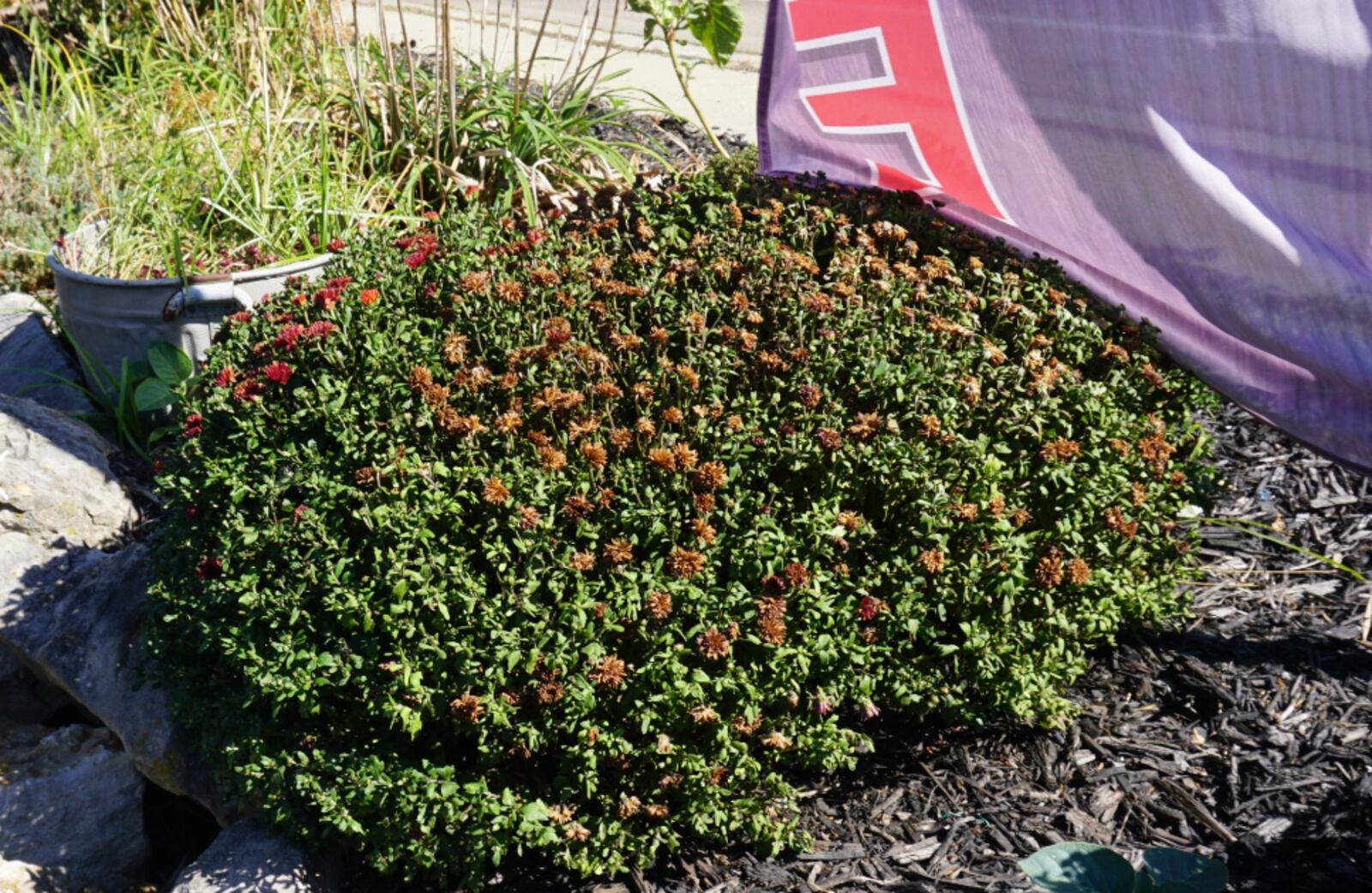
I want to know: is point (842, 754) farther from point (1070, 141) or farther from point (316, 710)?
point (1070, 141)

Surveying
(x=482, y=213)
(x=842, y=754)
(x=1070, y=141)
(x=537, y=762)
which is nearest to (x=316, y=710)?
(x=537, y=762)

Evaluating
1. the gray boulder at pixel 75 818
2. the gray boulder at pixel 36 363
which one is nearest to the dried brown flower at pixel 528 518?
the gray boulder at pixel 75 818

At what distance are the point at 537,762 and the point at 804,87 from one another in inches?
102

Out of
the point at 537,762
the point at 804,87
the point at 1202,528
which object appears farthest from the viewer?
the point at 804,87

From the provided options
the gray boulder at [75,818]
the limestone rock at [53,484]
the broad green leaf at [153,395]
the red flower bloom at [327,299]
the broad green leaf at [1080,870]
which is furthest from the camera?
the broad green leaf at [153,395]

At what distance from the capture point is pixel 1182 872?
2.17 metres

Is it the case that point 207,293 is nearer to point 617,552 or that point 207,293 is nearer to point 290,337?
point 290,337

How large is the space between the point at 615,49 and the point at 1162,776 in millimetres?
7416

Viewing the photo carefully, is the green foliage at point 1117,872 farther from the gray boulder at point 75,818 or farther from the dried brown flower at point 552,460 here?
the gray boulder at point 75,818

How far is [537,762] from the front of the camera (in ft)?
8.58

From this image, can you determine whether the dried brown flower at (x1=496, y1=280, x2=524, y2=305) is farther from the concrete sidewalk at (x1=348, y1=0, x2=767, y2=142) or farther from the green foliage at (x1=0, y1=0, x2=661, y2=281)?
the concrete sidewalk at (x1=348, y1=0, x2=767, y2=142)

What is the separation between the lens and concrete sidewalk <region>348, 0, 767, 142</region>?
6.80 meters

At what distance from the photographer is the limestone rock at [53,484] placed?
11.8 feet

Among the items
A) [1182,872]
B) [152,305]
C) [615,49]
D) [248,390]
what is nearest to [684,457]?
[248,390]
